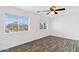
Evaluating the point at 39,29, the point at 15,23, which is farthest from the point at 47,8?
the point at 15,23

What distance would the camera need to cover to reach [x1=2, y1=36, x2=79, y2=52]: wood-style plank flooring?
73.3 inches

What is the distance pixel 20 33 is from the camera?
192 centimetres

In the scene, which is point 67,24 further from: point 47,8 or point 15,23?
point 15,23

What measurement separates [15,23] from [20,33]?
204 mm

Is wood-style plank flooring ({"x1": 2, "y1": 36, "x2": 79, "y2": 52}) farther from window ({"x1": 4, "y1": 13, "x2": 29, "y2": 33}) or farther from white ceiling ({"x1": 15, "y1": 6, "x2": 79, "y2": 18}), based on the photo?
white ceiling ({"x1": 15, "y1": 6, "x2": 79, "y2": 18})

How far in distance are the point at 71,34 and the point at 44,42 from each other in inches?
20.3

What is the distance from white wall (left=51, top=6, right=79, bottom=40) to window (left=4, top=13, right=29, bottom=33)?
0.54m

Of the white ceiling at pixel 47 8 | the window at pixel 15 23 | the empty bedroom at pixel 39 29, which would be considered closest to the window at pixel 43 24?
the empty bedroom at pixel 39 29

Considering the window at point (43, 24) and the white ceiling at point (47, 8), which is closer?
the white ceiling at point (47, 8)

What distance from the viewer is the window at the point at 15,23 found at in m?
1.79

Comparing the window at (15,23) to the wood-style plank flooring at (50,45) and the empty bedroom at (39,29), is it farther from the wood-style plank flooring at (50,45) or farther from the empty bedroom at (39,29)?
the wood-style plank flooring at (50,45)

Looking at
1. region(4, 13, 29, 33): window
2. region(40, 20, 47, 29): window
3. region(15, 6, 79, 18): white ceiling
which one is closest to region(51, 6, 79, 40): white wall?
region(15, 6, 79, 18): white ceiling

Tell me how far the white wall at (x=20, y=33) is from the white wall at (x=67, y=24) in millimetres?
186
